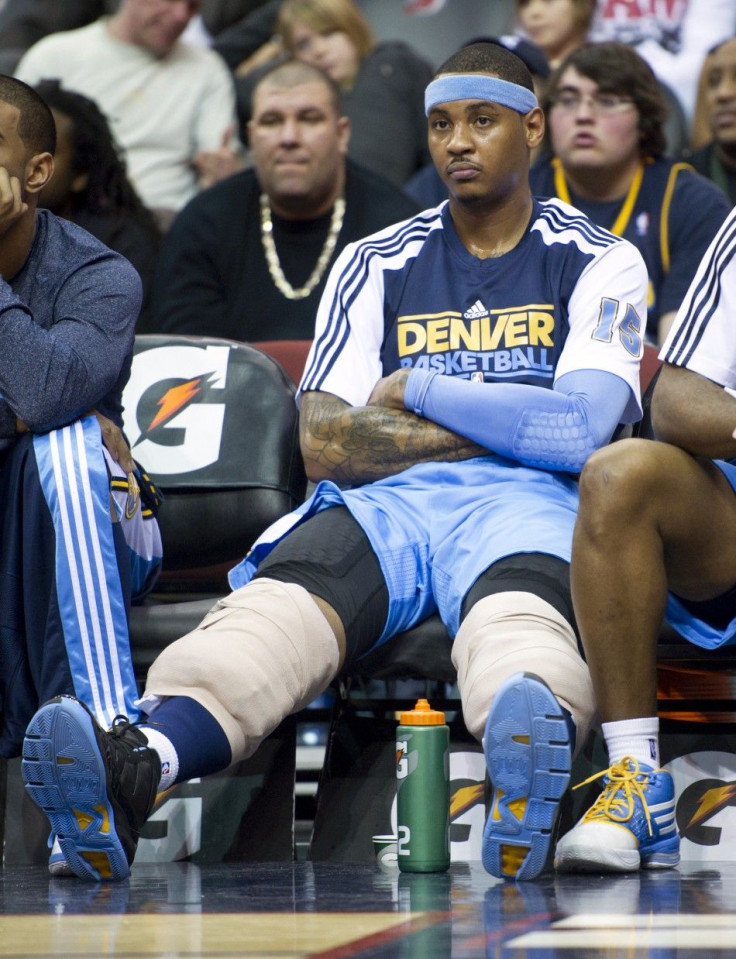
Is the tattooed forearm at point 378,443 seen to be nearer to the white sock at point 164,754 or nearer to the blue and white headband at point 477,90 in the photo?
the blue and white headband at point 477,90

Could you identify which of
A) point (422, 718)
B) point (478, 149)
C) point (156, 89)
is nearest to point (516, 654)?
point (422, 718)

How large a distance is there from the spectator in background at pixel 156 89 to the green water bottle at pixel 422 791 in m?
3.45

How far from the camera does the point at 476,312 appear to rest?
2.97 meters

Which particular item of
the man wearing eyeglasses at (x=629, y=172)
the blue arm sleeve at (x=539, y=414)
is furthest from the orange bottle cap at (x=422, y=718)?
the man wearing eyeglasses at (x=629, y=172)

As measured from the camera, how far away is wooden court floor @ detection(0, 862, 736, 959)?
1.65 metres

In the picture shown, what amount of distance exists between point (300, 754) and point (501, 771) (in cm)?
146

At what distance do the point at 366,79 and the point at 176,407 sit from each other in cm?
255

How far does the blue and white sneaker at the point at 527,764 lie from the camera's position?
6.87 ft

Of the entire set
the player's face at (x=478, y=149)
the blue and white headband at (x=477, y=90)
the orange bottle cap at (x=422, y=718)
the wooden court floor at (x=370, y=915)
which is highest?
the blue and white headband at (x=477, y=90)

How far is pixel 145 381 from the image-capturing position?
3373 mm

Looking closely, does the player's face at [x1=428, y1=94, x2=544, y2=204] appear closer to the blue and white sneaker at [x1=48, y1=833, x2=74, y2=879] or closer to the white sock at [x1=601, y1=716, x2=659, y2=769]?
the white sock at [x1=601, y1=716, x2=659, y2=769]

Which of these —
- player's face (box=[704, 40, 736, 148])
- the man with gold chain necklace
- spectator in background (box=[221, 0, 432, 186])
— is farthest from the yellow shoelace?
spectator in background (box=[221, 0, 432, 186])

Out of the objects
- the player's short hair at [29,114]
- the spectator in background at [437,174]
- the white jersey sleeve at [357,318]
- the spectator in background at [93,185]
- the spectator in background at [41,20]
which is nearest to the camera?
the player's short hair at [29,114]

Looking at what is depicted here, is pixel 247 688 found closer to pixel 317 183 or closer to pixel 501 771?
pixel 501 771
